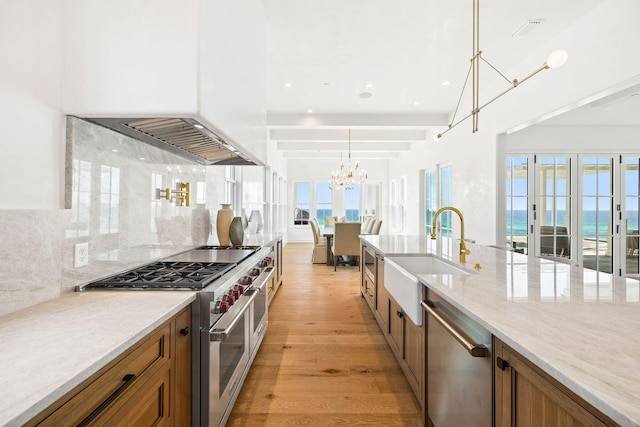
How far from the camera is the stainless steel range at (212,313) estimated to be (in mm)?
1358

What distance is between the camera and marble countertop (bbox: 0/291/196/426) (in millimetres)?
625

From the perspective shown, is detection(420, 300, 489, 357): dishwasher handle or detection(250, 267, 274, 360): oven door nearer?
detection(420, 300, 489, 357): dishwasher handle

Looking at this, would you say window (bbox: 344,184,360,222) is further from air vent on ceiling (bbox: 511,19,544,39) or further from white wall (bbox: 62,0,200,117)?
white wall (bbox: 62,0,200,117)

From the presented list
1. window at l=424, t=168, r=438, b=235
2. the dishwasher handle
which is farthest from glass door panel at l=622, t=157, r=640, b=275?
the dishwasher handle

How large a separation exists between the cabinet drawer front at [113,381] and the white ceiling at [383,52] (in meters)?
2.81

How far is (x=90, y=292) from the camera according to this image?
135 cm

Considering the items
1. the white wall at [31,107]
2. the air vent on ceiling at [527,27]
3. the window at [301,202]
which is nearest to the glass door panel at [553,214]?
the air vent on ceiling at [527,27]

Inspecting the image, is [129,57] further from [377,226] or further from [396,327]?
[377,226]

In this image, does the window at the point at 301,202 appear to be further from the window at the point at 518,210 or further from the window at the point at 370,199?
the window at the point at 518,210

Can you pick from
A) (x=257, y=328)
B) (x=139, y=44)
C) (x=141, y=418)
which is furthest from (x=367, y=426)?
(x=139, y=44)

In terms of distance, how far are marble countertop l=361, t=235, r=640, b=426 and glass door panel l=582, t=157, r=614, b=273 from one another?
431 centimetres

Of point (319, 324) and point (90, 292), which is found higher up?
point (90, 292)

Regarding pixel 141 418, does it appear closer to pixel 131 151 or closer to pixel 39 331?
pixel 39 331

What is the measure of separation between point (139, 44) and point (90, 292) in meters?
1.06
